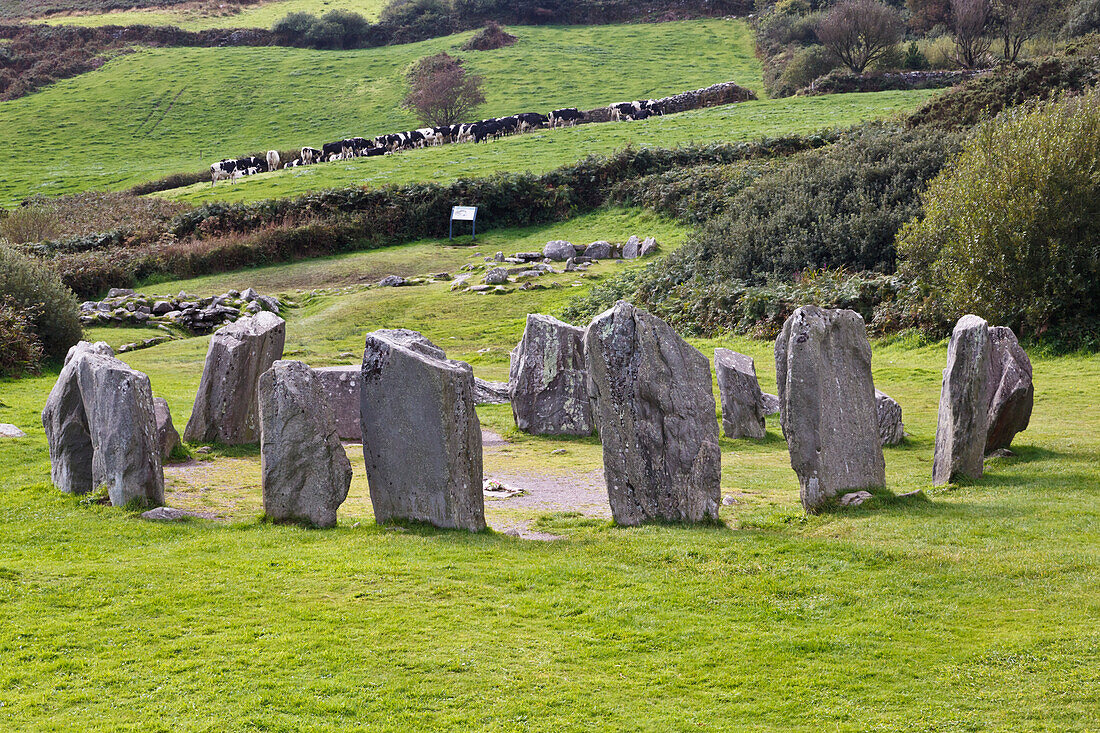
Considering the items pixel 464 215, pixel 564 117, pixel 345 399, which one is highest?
pixel 564 117

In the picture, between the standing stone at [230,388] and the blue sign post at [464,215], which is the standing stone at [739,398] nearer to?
the standing stone at [230,388]

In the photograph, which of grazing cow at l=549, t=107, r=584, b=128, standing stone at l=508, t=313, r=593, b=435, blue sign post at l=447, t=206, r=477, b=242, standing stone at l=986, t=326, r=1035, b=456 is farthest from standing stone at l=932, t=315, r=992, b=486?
grazing cow at l=549, t=107, r=584, b=128

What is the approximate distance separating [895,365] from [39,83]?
82.4 metres

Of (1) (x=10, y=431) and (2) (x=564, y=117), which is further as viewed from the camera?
(2) (x=564, y=117)

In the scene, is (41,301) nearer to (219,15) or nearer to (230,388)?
(230,388)

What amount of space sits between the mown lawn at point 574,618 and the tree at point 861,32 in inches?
2372

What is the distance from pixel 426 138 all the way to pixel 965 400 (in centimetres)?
5443

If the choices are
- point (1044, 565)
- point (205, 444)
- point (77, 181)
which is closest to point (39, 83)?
point (77, 181)

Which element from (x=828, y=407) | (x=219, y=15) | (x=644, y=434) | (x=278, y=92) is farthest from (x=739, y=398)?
(x=219, y=15)

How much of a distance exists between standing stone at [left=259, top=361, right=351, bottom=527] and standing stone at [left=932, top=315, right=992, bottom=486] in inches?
Result: 281

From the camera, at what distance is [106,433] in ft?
34.6

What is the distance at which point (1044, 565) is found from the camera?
789 cm

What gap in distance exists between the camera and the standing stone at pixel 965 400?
10609 mm

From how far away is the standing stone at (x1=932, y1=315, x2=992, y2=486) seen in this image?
418 inches
